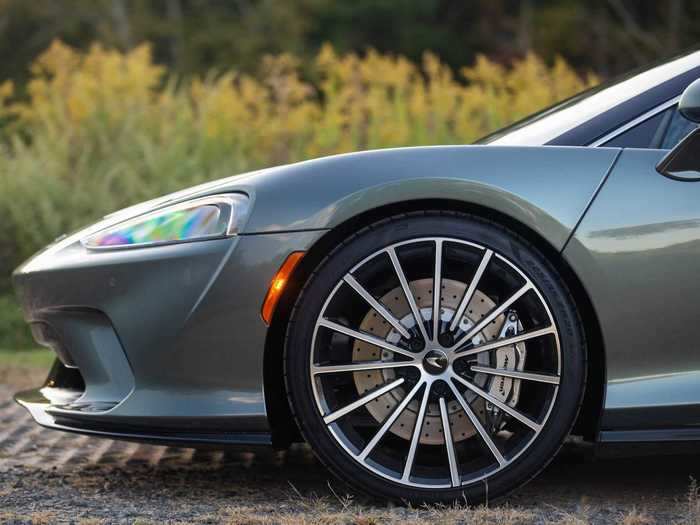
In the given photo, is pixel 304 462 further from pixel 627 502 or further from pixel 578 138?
pixel 578 138

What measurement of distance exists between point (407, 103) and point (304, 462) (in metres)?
5.74

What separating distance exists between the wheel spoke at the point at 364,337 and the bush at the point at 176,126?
5235mm

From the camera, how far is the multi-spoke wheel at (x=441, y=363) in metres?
2.90

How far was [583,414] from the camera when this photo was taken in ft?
10.0

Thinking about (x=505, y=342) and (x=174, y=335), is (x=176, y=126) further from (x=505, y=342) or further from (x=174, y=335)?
(x=505, y=342)

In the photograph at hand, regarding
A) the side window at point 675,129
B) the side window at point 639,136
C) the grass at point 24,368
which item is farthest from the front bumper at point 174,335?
the grass at point 24,368

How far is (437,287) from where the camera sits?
115 inches

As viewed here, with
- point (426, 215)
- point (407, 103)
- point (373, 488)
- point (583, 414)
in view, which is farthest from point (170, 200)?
point (407, 103)

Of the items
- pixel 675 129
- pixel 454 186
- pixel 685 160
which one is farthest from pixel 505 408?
pixel 675 129

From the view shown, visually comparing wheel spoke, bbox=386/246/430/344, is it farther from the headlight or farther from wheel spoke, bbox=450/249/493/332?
the headlight

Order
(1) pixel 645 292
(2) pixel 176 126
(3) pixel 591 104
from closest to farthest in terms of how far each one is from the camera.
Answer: (1) pixel 645 292 < (3) pixel 591 104 < (2) pixel 176 126

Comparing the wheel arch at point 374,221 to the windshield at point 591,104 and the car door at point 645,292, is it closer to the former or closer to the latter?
the car door at point 645,292

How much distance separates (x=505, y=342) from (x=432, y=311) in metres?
0.22

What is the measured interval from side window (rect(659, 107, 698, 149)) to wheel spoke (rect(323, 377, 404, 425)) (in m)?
1.02
